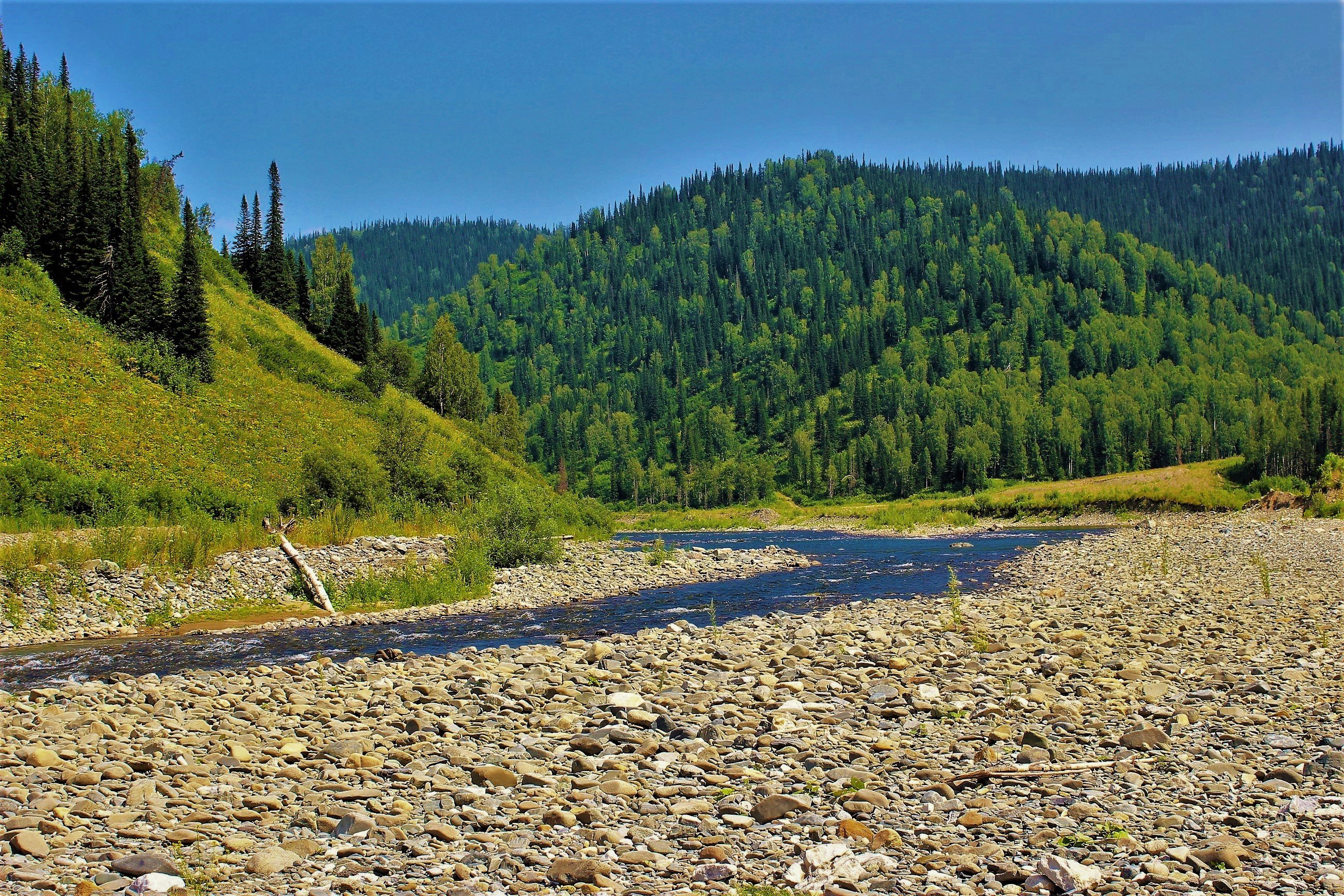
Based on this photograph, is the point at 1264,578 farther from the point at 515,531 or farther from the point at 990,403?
the point at 990,403

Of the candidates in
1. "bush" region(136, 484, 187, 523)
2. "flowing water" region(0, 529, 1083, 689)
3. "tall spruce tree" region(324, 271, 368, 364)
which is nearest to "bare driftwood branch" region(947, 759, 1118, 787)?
"flowing water" region(0, 529, 1083, 689)

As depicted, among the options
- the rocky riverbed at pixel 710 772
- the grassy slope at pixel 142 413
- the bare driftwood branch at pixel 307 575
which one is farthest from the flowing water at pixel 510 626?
the grassy slope at pixel 142 413

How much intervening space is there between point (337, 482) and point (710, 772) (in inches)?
1248

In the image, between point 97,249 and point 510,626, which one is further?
point 97,249

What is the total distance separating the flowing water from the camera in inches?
658

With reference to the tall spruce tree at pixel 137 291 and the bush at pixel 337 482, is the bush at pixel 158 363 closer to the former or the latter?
the tall spruce tree at pixel 137 291

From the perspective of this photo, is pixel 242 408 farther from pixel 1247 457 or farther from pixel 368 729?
pixel 1247 457

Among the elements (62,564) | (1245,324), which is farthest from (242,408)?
(1245,324)

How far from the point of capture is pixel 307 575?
2480 cm

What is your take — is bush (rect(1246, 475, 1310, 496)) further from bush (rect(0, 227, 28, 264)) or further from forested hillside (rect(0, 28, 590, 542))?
bush (rect(0, 227, 28, 264))

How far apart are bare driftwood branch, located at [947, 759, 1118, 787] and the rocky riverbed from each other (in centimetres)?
4

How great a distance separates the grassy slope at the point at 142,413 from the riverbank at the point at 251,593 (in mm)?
10018

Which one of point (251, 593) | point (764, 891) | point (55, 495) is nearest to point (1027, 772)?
point (764, 891)

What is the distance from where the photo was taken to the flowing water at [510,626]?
658 inches
